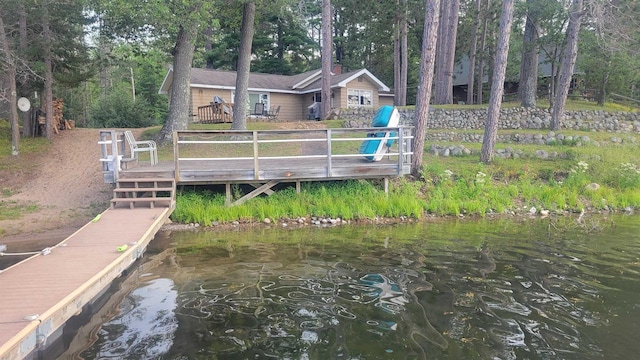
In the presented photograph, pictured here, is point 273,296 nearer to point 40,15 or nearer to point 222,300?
point 222,300

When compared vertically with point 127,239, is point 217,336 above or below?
below

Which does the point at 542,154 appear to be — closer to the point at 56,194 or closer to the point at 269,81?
the point at 56,194

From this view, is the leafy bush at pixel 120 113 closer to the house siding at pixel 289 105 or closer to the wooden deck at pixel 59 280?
the house siding at pixel 289 105

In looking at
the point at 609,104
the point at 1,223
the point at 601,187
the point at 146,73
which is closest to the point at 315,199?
the point at 1,223

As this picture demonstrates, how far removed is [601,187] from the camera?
12.4 meters

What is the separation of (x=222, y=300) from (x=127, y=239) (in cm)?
214

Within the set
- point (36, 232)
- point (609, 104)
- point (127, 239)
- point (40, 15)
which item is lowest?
point (36, 232)

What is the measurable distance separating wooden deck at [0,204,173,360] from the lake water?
388 mm

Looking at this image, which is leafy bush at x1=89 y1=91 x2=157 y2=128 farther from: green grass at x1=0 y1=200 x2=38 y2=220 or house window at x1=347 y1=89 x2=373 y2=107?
green grass at x1=0 y1=200 x2=38 y2=220

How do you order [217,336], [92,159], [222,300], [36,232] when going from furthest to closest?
[92,159]
[36,232]
[222,300]
[217,336]

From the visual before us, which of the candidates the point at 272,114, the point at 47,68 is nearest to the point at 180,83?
the point at 47,68

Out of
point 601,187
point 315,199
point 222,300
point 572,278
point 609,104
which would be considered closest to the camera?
point 222,300

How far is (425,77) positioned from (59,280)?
1003 cm

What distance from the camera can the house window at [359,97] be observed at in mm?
26070
